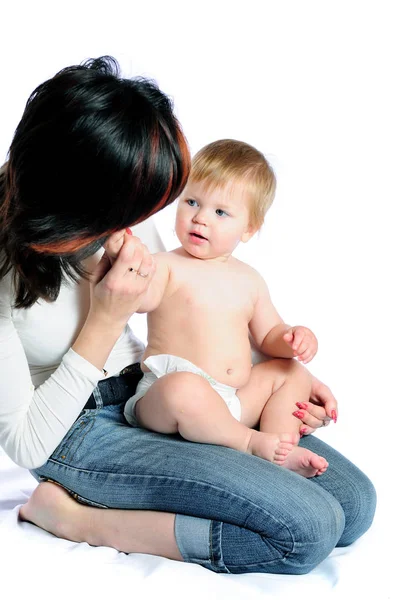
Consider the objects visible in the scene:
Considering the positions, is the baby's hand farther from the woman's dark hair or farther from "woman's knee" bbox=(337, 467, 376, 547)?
the woman's dark hair

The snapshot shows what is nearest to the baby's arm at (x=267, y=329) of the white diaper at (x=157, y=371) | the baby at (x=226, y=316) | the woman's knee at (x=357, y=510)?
the baby at (x=226, y=316)

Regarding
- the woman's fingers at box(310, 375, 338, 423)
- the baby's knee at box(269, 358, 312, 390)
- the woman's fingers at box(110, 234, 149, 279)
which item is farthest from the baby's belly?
the woman's fingers at box(110, 234, 149, 279)

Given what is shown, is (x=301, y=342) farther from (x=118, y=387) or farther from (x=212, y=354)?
(x=118, y=387)

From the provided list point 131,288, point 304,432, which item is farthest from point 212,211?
point 304,432

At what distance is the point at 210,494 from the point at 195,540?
100 mm

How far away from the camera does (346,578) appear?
1674mm

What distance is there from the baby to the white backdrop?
36.2 inches

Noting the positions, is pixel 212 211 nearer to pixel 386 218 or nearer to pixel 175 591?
pixel 175 591

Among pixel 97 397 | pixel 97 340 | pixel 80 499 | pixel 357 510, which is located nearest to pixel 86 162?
pixel 97 340

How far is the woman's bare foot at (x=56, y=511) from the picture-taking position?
1769 mm

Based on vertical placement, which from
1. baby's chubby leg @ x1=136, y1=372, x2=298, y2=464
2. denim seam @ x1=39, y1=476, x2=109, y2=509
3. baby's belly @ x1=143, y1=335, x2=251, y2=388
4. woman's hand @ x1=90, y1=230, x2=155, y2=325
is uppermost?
woman's hand @ x1=90, y1=230, x2=155, y2=325

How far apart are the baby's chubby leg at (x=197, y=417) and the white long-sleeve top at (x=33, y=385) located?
0.14m

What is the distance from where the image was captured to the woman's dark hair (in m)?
1.41

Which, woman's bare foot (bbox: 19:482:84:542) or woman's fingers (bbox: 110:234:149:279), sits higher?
woman's fingers (bbox: 110:234:149:279)
